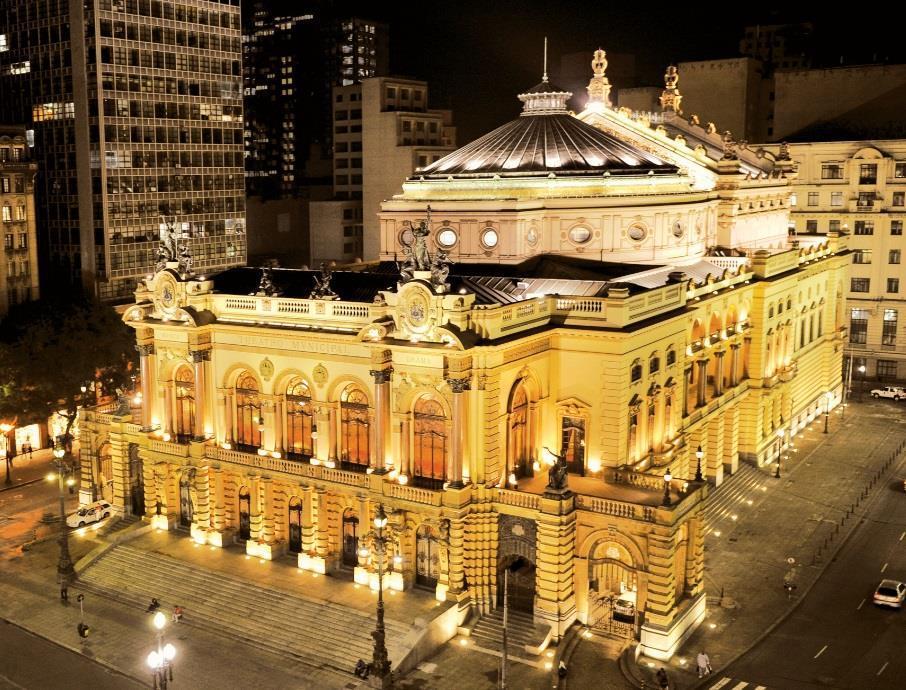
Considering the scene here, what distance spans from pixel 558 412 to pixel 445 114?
10743 cm

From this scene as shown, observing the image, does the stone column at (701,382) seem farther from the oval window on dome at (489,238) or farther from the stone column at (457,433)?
the stone column at (457,433)

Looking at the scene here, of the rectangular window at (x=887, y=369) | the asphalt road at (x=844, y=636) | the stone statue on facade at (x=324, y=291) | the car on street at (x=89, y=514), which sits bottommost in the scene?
the asphalt road at (x=844, y=636)

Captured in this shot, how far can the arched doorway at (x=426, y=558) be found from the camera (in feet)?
177

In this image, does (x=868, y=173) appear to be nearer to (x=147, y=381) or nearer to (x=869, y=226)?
(x=869, y=226)

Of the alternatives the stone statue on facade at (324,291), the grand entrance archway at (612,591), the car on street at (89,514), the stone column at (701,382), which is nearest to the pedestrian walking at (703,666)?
the grand entrance archway at (612,591)

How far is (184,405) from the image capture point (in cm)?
6412

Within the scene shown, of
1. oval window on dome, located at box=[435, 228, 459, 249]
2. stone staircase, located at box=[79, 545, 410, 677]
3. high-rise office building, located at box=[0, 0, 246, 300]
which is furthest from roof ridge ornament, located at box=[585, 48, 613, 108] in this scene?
stone staircase, located at box=[79, 545, 410, 677]

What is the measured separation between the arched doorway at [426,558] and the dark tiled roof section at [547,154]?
2892cm

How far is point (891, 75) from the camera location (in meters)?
124

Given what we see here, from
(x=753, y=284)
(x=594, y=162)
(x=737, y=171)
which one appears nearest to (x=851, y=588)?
(x=753, y=284)

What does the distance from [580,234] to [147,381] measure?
3103 cm

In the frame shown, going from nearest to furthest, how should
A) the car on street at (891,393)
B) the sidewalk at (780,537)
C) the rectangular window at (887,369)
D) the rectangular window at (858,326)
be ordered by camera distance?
the sidewalk at (780,537)
the car on street at (891,393)
the rectangular window at (887,369)
the rectangular window at (858,326)

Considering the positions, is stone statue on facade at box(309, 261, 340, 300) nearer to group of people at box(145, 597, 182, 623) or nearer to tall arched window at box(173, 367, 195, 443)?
tall arched window at box(173, 367, 195, 443)

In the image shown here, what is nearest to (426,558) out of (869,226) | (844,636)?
(844,636)
